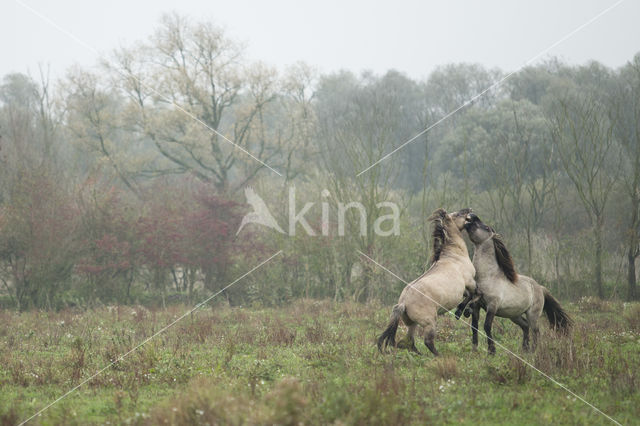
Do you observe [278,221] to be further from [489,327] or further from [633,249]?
[489,327]

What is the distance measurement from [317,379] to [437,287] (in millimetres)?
2388

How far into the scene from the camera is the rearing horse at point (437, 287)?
805 centimetres

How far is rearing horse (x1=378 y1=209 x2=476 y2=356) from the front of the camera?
805cm

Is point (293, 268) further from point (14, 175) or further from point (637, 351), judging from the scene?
point (637, 351)

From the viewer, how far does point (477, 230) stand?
8844 mm

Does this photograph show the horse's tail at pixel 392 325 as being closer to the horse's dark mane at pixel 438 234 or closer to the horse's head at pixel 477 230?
the horse's dark mane at pixel 438 234

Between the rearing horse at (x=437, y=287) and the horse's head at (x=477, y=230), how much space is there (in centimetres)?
13

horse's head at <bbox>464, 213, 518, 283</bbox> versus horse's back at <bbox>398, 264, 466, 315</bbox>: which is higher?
horse's head at <bbox>464, 213, 518, 283</bbox>

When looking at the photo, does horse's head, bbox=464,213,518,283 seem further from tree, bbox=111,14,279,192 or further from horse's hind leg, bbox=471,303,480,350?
tree, bbox=111,14,279,192

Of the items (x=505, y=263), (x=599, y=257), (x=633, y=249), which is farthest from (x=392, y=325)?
(x=633, y=249)

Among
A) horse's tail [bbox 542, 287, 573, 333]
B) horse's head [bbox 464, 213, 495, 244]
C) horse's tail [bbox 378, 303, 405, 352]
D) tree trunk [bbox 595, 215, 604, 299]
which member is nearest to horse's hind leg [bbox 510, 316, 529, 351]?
horse's tail [bbox 542, 287, 573, 333]

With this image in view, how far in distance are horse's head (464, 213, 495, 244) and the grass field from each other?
5.78 ft

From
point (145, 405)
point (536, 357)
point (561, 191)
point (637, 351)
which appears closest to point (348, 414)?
point (145, 405)

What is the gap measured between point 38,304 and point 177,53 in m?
16.3
